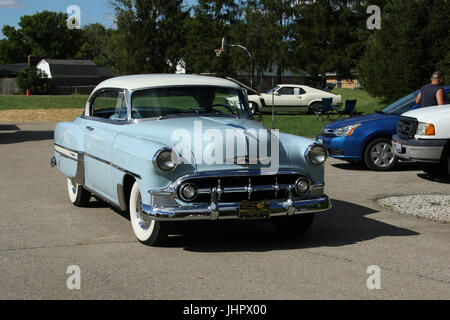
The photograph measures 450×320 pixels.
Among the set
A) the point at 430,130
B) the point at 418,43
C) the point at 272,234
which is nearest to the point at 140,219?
the point at 272,234

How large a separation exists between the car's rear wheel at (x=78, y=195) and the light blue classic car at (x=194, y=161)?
64 centimetres

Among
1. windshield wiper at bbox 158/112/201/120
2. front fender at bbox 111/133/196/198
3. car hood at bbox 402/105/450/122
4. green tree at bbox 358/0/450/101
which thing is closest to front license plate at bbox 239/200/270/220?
front fender at bbox 111/133/196/198

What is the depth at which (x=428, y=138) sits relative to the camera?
36.1ft

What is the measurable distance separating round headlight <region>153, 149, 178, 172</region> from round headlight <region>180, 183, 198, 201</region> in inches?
8.3

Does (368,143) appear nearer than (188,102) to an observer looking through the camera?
No

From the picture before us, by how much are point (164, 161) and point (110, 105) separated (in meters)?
2.49

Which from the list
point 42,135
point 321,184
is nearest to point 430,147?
point 321,184

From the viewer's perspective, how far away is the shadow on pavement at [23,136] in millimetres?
20047

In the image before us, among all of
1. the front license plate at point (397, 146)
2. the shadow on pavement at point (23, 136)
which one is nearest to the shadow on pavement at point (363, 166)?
the front license plate at point (397, 146)

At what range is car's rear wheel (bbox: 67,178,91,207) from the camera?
8797mm

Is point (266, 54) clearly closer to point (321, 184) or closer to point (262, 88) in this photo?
point (262, 88)

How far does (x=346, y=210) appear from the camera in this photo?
8750mm

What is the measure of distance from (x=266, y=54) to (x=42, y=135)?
46.3 meters

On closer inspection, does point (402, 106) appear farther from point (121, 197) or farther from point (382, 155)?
point (121, 197)
